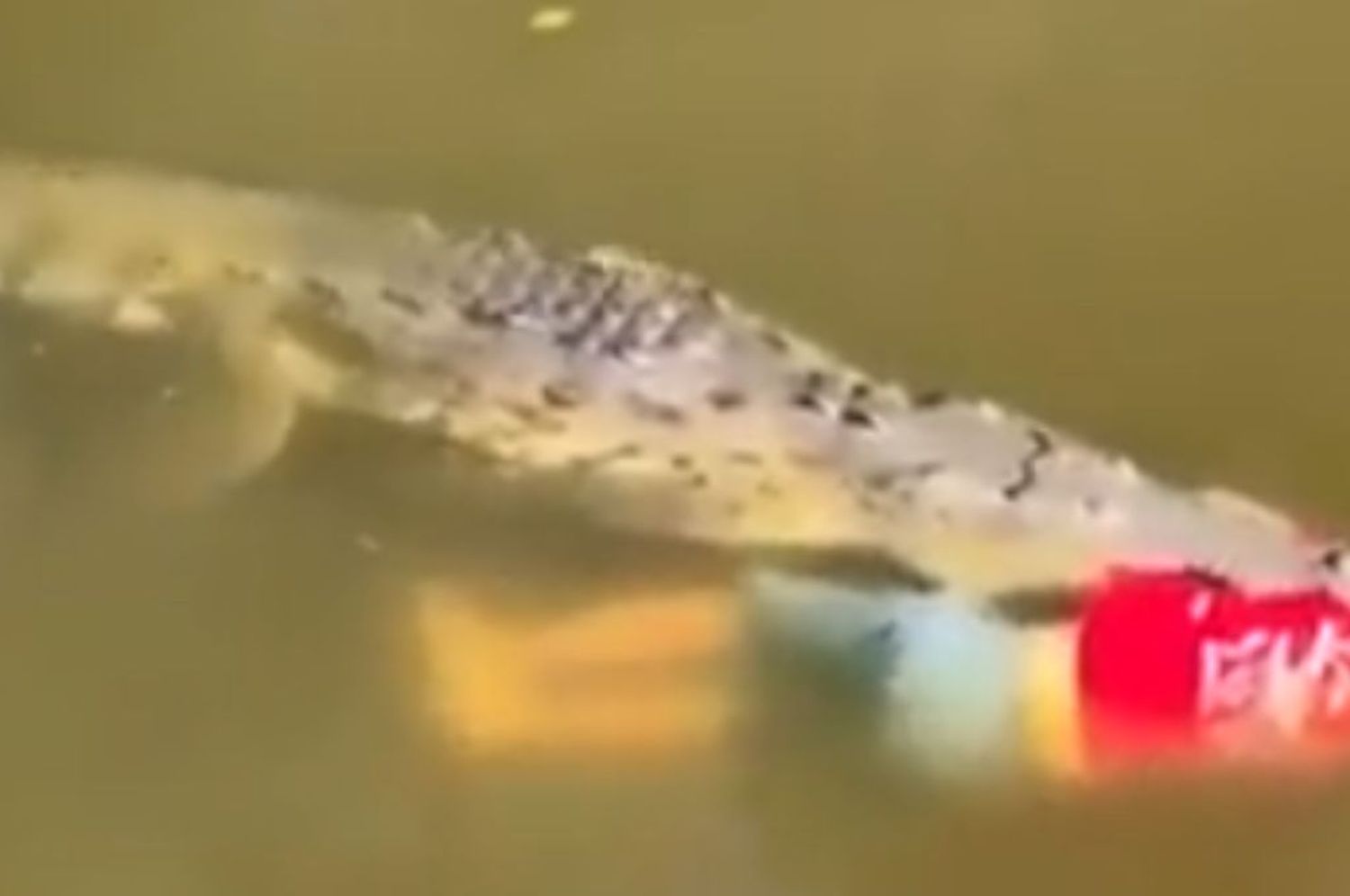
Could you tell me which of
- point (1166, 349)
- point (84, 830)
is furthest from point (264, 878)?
Result: point (1166, 349)

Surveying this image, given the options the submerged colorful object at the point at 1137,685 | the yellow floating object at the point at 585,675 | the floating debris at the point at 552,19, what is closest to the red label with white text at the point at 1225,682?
the submerged colorful object at the point at 1137,685

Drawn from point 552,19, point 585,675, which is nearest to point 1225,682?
point 585,675

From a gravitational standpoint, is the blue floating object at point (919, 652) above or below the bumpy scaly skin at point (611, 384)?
below

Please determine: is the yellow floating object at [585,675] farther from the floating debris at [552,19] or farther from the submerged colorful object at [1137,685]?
the floating debris at [552,19]

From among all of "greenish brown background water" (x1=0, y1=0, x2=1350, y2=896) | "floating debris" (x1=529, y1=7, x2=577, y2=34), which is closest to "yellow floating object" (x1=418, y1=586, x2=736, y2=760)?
"greenish brown background water" (x1=0, y1=0, x2=1350, y2=896)

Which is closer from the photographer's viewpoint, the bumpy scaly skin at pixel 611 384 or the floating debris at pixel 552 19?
the bumpy scaly skin at pixel 611 384

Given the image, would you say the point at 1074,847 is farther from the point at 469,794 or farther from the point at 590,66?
→ the point at 590,66
